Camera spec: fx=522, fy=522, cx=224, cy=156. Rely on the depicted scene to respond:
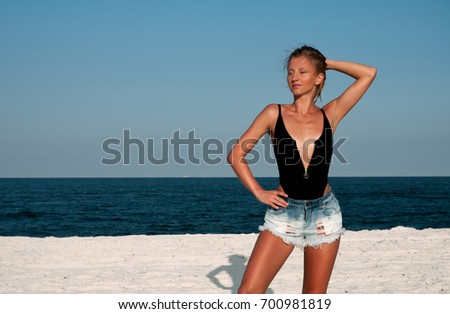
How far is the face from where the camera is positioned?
3627mm

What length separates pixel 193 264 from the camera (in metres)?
9.49

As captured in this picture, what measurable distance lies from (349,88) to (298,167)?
2.42 ft

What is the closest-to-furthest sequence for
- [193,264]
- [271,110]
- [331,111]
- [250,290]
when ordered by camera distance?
1. [250,290]
2. [271,110]
3. [331,111]
4. [193,264]

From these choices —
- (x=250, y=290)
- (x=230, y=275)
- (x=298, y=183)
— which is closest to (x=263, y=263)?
(x=250, y=290)

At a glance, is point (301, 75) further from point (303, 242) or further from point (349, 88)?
point (303, 242)

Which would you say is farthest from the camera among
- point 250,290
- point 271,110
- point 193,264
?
point 193,264

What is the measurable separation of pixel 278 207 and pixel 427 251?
26.1 feet

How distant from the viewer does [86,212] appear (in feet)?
153

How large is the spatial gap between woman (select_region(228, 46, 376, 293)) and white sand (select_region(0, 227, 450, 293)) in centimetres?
418

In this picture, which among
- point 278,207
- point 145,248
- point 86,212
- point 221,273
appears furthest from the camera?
point 86,212

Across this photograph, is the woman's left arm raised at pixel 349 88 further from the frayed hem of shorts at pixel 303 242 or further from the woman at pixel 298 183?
the frayed hem of shorts at pixel 303 242
